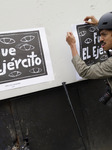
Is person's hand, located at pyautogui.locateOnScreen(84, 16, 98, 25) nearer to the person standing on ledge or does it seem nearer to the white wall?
the white wall

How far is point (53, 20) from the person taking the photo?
74.6 inches

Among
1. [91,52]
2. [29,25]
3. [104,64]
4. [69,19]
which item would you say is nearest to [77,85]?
[91,52]

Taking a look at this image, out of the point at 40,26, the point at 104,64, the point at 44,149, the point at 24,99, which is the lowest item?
the point at 44,149

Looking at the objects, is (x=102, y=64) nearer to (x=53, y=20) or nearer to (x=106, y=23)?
(x=106, y=23)

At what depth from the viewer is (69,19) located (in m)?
1.99

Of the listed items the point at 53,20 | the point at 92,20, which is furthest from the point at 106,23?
the point at 53,20

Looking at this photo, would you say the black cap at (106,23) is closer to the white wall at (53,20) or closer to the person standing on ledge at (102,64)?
the person standing on ledge at (102,64)

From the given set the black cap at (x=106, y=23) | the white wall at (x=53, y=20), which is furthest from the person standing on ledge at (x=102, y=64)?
the white wall at (x=53, y=20)

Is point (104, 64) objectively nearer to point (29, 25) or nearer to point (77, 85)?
point (77, 85)

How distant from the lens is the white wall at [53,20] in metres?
1.69

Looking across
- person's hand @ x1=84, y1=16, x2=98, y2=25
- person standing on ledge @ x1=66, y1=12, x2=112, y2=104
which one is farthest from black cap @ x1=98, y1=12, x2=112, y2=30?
person's hand @ x1=84, y1=16, x2=98, y2=25

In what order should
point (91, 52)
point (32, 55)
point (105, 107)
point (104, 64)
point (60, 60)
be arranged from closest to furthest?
point (104, 64) → point (32, 55) → point (60, 60) → point (91, 52) → point (105, 107)

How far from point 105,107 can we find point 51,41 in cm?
120

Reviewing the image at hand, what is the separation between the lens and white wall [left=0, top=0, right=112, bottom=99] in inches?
66.7
